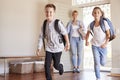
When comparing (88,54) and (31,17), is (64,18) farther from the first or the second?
(88,54)

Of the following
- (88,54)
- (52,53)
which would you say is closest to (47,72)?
(52,53)

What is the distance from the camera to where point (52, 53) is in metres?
2.95

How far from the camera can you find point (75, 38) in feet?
17.6

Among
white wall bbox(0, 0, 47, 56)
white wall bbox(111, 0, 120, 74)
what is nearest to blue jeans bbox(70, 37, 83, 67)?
white wall bbox(111, 0, 120, 74)

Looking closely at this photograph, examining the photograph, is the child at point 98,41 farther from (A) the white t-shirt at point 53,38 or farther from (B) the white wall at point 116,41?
(B) the white wall at point 116,41

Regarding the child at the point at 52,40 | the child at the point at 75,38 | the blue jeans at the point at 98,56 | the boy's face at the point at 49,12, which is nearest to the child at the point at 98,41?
the blue jeans at the point at 98,56

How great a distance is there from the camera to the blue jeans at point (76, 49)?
17.7ft

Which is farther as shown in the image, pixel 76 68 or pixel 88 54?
pixel 88 54

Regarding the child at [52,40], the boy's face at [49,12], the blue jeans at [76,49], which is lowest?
the blue jeans at [76,49]

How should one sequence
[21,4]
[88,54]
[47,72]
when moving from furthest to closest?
1. [88,54]
2. [21,4]
3. [47,72]

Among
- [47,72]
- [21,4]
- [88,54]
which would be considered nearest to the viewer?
[47,72]

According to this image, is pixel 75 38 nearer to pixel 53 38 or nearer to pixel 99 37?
pixel 99 37

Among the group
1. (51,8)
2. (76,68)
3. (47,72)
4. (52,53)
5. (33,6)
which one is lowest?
(76,68)

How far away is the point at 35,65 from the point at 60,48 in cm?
259
